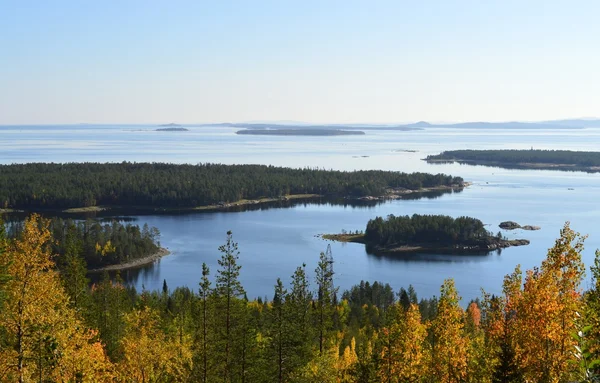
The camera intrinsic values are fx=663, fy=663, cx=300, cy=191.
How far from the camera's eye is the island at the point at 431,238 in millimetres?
105188

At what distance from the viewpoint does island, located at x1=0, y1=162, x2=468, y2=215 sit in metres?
151

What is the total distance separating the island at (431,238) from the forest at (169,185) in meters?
59.3

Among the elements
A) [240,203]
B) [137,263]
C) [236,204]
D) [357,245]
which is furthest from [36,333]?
[240,203]

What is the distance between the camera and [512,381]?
20.3 metres

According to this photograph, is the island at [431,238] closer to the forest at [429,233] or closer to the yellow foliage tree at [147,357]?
Result: the forest at [429,233]

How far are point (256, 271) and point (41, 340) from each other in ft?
231

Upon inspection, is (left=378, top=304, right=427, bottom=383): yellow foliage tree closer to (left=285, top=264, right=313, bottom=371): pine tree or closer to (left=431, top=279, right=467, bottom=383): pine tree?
(left=431, top=279, right=467, bottom=383): pine tree

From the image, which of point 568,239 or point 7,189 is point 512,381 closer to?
point 568,239

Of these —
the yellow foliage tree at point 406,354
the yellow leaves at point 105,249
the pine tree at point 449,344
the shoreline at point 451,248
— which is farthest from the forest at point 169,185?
the pine tree at point 449,344

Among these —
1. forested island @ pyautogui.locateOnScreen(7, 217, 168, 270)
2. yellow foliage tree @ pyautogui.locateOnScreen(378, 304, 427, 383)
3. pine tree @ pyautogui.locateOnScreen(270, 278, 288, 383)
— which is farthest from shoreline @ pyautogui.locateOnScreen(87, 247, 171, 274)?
yellow foliage tree @ pyautogui.locateOnScreen(378, 304, 427, 383)

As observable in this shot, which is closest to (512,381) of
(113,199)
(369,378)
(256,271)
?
(369,378)

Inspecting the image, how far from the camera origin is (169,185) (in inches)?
6467

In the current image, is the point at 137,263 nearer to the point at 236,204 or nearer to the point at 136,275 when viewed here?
the point at 136,275

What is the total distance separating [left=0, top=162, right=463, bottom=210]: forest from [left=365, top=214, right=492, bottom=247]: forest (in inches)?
2349
